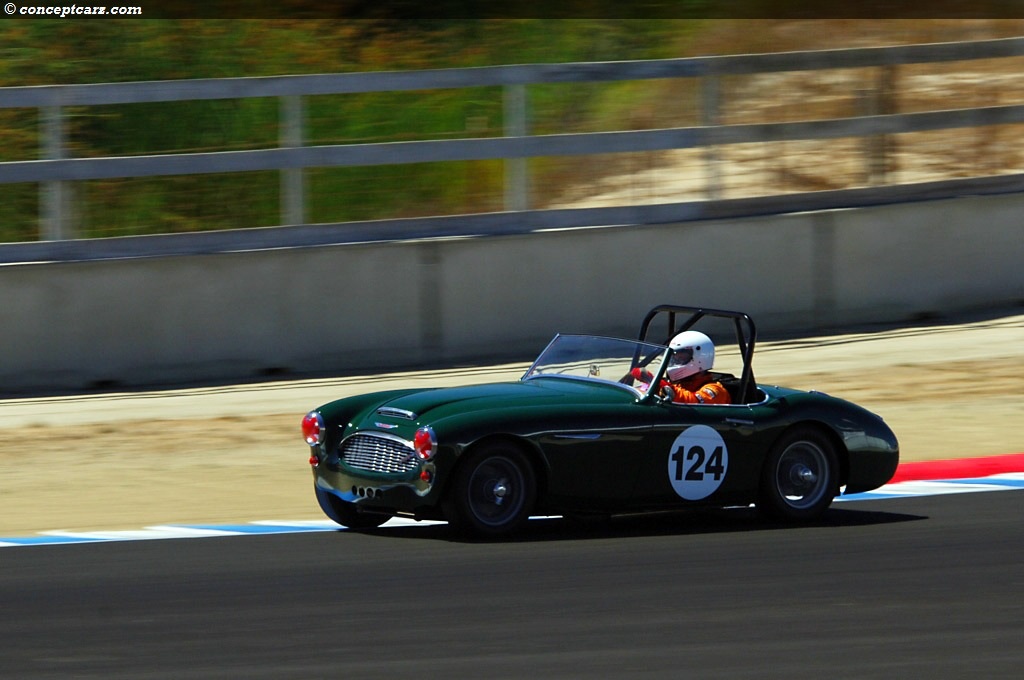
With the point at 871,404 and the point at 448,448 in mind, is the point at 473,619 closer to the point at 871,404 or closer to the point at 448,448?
the point at 448,448

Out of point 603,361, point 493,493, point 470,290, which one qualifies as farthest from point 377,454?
point 470,290

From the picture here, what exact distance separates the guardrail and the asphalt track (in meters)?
6.53

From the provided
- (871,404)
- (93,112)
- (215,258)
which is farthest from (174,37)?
(871,404)

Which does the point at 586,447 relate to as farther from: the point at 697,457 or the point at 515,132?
the point at 515,132

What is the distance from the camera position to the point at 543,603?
722cm

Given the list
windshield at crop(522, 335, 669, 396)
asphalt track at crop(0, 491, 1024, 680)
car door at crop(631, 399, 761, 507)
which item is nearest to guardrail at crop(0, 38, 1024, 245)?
windshield at crop(522, 335, 669, 396)

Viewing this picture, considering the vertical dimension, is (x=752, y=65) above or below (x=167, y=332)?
above

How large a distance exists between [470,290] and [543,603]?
8254 millimetres

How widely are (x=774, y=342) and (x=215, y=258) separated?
542 centimetres

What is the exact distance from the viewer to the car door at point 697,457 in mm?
8852

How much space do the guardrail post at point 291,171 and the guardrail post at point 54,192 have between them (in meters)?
1.93

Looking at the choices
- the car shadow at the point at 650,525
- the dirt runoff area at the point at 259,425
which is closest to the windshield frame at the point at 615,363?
the car shadow at the point at 650,525

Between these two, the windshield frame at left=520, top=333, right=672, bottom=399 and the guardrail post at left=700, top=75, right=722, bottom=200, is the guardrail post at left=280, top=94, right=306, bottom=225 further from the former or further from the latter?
the windshield frame at left=520, top=333, right=672, bottom=399

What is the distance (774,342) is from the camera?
52.5ft
